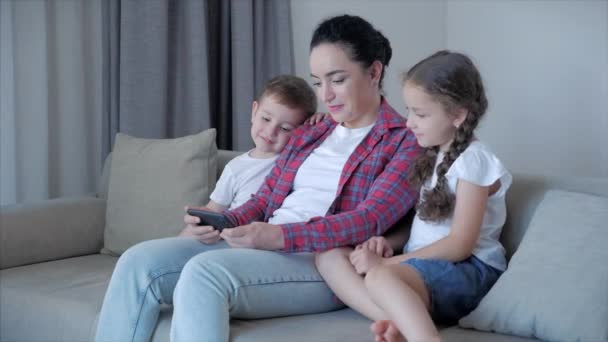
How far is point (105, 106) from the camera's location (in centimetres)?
303

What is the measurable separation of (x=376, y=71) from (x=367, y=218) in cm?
40

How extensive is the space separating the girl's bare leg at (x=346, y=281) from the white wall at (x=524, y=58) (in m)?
2.21

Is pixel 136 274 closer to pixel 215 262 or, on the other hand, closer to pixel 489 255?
pixel 215 262

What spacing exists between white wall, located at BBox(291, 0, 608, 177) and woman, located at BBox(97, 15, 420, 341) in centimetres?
194

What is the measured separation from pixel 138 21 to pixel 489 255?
1.91 m

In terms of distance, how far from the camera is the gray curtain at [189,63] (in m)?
2.99

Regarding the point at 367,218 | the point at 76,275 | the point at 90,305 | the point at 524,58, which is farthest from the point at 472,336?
the point at 524,58

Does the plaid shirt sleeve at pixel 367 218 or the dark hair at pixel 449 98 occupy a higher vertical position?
the dark hair at pixel 449 98

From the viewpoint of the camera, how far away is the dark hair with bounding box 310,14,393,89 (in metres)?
1.77

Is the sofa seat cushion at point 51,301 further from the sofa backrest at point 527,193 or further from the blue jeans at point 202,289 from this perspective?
the sofa backrest at point 527,193

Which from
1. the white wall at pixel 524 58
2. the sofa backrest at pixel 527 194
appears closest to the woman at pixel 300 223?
the sofa backrest at pixel 527 194

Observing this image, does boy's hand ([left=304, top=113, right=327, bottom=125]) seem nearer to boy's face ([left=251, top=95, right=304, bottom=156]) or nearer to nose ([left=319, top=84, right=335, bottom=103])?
boy's face ([left=251, top=95, right=304, bottom=156])

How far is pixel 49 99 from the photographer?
301 centimetres

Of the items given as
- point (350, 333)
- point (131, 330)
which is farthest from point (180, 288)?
point (350, 333)
